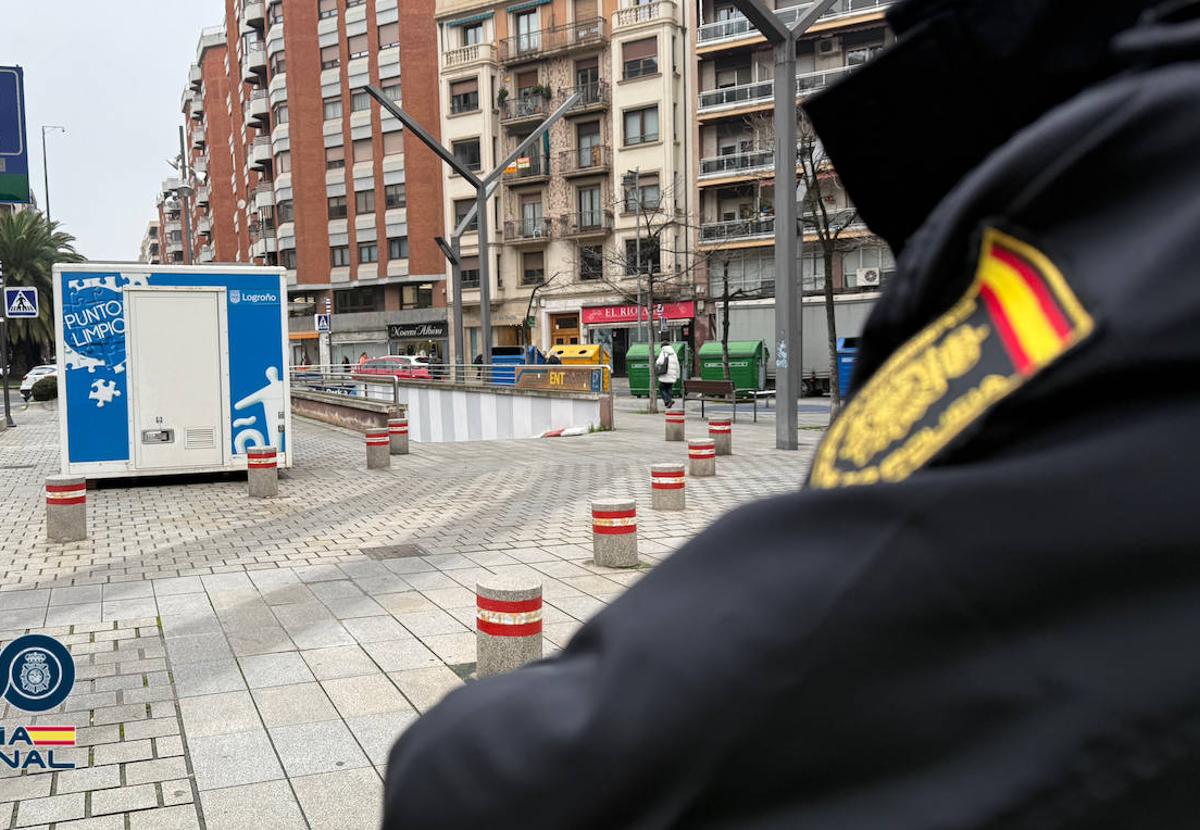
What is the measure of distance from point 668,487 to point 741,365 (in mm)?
19645

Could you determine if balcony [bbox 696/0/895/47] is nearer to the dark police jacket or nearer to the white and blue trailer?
the white and blue trailer

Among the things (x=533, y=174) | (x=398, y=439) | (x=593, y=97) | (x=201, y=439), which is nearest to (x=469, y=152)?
(x=533, y=174)

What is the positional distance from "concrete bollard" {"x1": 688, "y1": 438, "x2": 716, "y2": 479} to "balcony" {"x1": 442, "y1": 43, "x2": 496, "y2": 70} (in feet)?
Result: 140

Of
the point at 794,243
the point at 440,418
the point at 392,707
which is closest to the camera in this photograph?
the point at 392,707

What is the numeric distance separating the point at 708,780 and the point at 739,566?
0.45 ft

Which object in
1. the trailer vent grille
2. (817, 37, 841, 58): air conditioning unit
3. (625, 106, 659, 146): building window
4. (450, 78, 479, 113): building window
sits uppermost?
(450, 78, 479, 113): building window

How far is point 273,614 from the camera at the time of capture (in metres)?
6.38

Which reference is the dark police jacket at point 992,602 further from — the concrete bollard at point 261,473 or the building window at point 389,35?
the building window at point 389,35

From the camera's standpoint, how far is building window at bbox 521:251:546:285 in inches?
1978

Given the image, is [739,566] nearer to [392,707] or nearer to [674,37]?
[392,707]

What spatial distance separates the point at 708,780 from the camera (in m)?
0.64

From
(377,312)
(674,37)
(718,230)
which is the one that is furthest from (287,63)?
(718,230)

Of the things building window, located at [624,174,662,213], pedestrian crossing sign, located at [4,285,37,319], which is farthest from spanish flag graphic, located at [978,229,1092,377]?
building window, located at [624,174,662,213]

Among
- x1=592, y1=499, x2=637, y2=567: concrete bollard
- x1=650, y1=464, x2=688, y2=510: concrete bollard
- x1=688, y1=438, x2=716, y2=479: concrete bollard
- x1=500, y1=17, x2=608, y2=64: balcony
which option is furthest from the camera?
x1=500, y1=17, x2=608, y2=64: balcony
